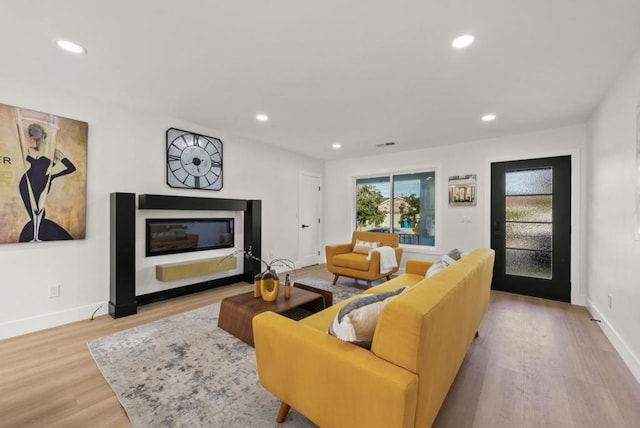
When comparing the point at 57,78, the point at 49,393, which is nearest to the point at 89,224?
the point at 57,78

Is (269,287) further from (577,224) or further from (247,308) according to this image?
(577,224)

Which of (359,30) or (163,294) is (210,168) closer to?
(163,294)

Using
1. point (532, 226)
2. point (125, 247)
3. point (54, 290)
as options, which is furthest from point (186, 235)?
point (532, 226)

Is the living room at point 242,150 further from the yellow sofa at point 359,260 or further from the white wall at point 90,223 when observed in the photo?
the yellow sofa at point 359,260

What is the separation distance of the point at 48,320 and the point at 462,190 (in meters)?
5.60

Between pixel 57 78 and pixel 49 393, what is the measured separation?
2.65 meters

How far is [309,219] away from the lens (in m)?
5.89

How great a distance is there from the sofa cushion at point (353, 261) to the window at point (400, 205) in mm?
1220

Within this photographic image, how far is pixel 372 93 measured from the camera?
9.07 ft

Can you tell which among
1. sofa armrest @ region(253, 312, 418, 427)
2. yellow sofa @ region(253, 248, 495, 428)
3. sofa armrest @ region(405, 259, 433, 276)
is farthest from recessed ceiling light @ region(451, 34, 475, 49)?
sofa armrest @ region(405, 259, 433, 276)

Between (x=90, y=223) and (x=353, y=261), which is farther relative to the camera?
(x=353, y=261)

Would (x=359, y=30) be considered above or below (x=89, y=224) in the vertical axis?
above

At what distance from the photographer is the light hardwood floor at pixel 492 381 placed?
1.58 metres

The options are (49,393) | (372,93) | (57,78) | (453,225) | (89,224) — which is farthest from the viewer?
(453,225)
